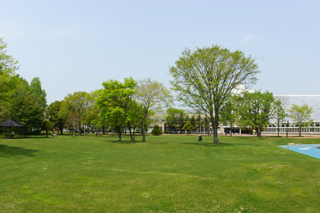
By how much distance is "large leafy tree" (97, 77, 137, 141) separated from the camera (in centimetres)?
4331

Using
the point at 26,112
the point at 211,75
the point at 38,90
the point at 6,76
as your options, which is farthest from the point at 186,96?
the point at 38,90

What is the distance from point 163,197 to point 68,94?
7804 cm

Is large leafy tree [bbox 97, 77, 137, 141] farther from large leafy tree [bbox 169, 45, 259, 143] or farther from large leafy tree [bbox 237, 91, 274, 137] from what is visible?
large leafy tree [bbox 237, 91, 274, 137]

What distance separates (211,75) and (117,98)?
1883cm

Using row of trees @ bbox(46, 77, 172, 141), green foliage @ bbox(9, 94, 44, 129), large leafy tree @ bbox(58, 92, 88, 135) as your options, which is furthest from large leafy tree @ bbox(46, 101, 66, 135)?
row of trees @ bbox(46, 77, 172, 141)

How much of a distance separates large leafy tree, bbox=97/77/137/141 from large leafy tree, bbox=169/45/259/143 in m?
10.8

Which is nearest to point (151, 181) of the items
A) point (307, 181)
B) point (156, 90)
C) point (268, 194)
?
point (268, 194)

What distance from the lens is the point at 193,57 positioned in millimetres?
37812

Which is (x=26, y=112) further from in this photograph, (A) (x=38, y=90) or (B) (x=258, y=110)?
(B) (x=258, y=110)

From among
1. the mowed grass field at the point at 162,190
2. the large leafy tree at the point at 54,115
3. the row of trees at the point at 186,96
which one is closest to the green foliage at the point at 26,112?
the row of trees at the point at 186,96

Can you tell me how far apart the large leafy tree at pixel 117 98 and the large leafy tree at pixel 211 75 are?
35.4 feet

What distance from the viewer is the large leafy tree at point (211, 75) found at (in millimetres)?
36562

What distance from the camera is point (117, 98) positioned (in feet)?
148

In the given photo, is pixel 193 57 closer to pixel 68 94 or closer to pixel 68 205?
pixel 68 205
